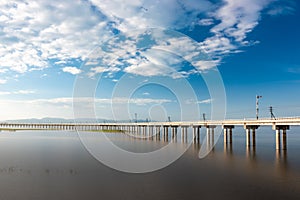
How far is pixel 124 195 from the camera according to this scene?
69.6 ft

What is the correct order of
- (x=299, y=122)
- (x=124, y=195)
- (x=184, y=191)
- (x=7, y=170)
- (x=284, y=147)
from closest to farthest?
(x=124, y=195) → (x=184, y=191) → (x=7, y=170) → (x=299, y=122) → (x=284, y=147)

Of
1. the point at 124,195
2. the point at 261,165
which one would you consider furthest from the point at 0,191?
the point at 261,165

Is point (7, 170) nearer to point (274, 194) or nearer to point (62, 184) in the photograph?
point (62, 184)

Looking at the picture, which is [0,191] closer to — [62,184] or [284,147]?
[62,184]

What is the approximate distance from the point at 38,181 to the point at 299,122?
4013 centimetres

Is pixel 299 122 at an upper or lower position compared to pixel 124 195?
upper

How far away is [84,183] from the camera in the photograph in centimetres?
2481

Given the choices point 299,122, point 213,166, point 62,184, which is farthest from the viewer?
point 299,122

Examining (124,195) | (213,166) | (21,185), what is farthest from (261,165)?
(21,185)

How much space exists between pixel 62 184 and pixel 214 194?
40.3ft

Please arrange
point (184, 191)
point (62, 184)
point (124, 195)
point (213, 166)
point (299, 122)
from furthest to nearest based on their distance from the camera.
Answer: point (299, 122) < point (213, 166) < point (62, 184) < point (184, 191) < point (124, 195)

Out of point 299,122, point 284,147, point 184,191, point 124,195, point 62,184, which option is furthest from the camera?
point 284,147

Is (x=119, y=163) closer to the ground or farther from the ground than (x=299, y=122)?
closer to the ground

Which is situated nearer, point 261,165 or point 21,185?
point 21,185
